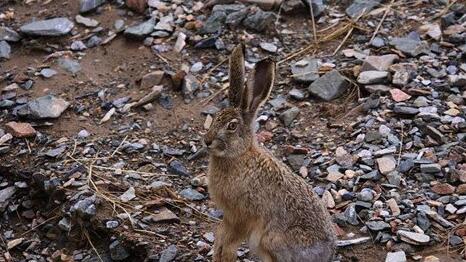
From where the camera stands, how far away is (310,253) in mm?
5004

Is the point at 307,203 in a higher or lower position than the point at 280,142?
higher

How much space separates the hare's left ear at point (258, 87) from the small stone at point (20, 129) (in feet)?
6.69

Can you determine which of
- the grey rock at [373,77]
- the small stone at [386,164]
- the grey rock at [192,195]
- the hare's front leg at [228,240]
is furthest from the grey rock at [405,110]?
the hare's front leg at [228,240]

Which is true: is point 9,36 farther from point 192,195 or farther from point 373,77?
point 373,77

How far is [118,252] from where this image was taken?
18.5 ft

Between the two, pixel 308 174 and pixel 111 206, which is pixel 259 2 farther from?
pixel 111 206

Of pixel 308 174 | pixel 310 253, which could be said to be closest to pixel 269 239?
→ pixel 310 253

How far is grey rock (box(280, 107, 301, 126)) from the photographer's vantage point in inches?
A: 256

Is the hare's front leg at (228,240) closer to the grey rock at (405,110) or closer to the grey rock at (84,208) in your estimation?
the grey rock at (84,208)

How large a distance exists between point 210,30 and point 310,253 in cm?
280

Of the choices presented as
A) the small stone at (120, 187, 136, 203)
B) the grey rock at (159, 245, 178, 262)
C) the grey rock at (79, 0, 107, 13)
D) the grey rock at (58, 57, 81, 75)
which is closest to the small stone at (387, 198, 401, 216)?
the grey rock at (159, 245, 178, 262)

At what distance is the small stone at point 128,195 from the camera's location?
590 cm

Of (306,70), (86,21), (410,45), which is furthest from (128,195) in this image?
(410,45)

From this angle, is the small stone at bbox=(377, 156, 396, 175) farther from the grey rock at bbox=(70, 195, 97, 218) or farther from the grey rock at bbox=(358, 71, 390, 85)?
the grey rock at bbox=(70, 195, 97, 218)
